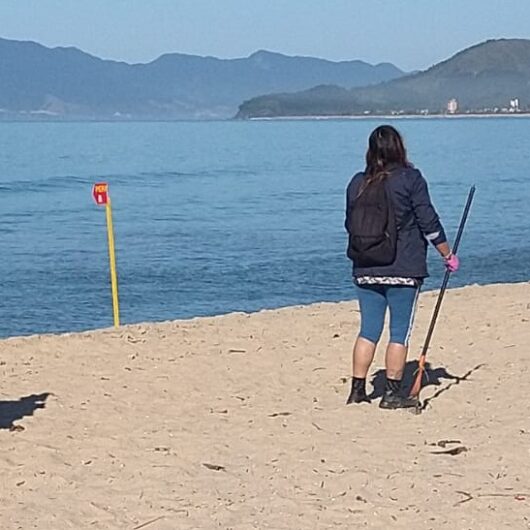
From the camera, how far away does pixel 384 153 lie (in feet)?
22.8

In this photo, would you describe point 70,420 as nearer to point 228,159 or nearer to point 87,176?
point 87,176

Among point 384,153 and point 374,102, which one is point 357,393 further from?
point 374,102

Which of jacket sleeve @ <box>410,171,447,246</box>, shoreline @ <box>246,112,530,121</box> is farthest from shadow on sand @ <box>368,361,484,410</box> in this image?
shoreline @ <box>246,112,530,121</box>

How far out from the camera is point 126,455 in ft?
21.4

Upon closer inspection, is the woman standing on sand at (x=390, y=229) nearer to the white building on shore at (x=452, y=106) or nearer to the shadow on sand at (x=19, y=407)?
the shadow on sand at (x=19, y=407)

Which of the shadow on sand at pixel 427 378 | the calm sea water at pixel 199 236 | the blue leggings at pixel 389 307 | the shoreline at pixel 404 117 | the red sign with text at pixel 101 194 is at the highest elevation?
the red sign with text at pixel 101 194

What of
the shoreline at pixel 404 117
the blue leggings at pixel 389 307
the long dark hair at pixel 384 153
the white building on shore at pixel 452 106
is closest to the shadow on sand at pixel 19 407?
the blue leggings at pixel 389 307

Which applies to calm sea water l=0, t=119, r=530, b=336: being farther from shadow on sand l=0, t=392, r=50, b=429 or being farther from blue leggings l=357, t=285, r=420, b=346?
blue leggings l=357, t=285, r=420, b=346

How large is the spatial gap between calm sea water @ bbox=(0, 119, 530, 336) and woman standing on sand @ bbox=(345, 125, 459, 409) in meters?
8.26

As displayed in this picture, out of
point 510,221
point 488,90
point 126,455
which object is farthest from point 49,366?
point 488,90

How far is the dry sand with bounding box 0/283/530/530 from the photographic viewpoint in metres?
5.61

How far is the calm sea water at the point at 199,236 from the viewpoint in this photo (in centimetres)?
1722

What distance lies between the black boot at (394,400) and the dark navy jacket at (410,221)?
0.72 meters

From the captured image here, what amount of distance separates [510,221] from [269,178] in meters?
17.4
